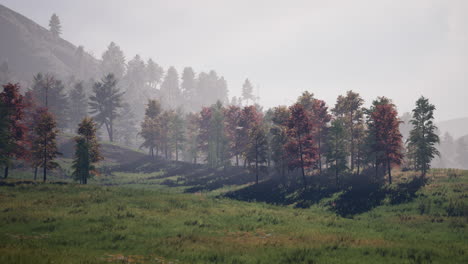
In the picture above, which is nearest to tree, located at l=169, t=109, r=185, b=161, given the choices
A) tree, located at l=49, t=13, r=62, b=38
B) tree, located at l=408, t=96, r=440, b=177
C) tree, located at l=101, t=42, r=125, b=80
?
tree, located at l=408, t=96, r=440, b=177

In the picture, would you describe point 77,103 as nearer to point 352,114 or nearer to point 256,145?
point 256,145

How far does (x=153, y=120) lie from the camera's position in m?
73.1

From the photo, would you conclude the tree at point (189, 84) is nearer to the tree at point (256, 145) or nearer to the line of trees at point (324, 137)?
the line of trees at point (324, 137)

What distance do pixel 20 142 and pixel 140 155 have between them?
40.1m

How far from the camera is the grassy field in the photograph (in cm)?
1211

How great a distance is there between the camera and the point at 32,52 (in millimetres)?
150750

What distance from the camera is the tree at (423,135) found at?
37688mm

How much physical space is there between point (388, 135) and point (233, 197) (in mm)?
23922

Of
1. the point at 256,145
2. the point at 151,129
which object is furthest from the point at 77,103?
the point at 256,145

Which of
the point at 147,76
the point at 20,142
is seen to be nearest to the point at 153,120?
the point at 20,142

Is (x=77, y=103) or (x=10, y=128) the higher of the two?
(x=77, y=103)

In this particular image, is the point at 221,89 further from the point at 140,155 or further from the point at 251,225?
the point at 251,225

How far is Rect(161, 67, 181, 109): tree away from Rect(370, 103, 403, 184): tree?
14519 centimetres

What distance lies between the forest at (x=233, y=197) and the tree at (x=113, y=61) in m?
92.6
